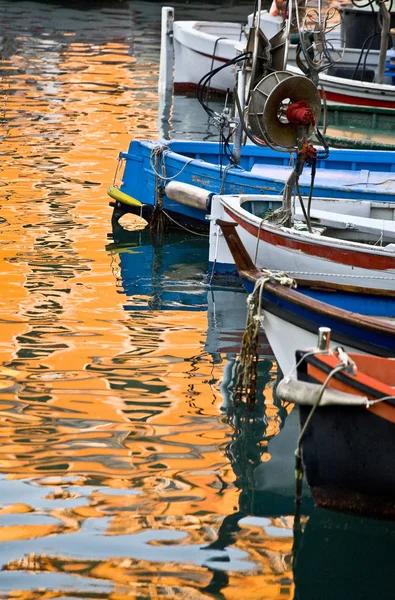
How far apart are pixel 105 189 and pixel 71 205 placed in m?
1.07

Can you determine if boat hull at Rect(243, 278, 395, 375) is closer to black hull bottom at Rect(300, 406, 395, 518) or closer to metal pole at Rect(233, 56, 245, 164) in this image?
black hull bottom at Rect(300, 406, 395, 518)

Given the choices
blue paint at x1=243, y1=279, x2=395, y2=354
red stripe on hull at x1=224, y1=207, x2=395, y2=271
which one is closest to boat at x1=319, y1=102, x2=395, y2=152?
red stripe on hull at x1=224, y1=207, x2=395, y2=271

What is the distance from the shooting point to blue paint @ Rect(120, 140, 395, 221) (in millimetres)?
11922

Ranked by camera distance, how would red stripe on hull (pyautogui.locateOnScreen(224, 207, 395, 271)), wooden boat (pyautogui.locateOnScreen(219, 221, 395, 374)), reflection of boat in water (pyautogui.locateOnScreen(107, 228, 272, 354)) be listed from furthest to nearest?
reflection of boat in water (pyautogui.locateOnScreen(107, 228, 272, 354)) < red stripe on hull (pyautogui.locateOnScreen(224, 207, 395, 271)) < wooden boat (pyautogui.locateOnScreen(219, 221, 395, 374))

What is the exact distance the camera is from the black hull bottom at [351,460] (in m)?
6.13

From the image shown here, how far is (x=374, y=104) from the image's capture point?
16938mm

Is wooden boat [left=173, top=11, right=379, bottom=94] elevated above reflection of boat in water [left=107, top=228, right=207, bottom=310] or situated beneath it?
elevated above

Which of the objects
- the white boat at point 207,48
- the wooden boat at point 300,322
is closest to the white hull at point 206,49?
the white boat at point 207,48

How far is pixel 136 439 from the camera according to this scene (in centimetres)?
764

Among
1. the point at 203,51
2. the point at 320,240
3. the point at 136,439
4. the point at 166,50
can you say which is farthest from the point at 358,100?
the point at 136,439

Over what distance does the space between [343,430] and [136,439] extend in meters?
1.97

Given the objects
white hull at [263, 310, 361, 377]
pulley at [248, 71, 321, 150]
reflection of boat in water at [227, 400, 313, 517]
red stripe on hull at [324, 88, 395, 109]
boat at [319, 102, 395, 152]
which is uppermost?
pulley at [248, 71, 321, 150]

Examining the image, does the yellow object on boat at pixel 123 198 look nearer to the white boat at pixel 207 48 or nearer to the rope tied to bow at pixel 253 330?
the rope tied to bow at pixel 253 330

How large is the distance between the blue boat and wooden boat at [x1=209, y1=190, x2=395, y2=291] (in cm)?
75
